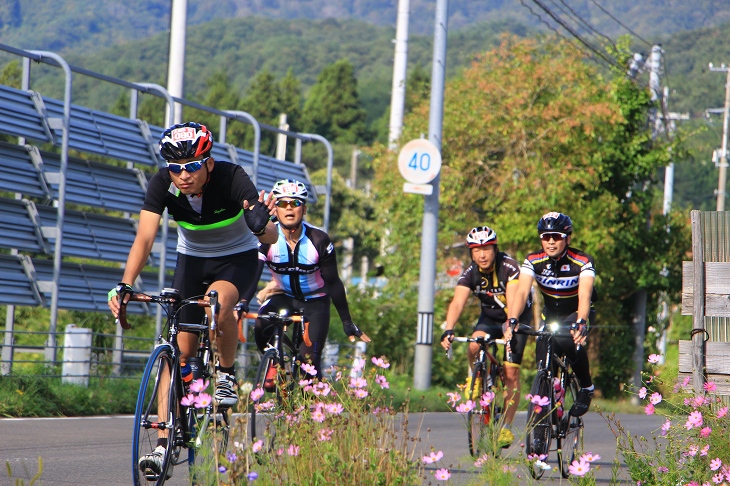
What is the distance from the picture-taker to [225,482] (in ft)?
16.1

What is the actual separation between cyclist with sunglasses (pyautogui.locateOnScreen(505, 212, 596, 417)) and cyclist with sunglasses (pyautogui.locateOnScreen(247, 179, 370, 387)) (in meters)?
1.48

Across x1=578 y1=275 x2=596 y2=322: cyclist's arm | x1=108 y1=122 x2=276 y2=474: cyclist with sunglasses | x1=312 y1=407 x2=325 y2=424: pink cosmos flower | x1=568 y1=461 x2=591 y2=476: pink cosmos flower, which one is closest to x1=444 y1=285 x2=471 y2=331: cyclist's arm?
x1=578 y1=275 x2=596 y2=322: cyclist's arm

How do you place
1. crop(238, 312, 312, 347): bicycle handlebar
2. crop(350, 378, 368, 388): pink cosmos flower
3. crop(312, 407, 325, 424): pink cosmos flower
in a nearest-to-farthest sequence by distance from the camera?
crop(312, 407, 325, 424): pink cosmos flower → crop(350, 378, 368, 388): pink cosmos flower → crop(238, 312, 312, 347): bicycle handlebar

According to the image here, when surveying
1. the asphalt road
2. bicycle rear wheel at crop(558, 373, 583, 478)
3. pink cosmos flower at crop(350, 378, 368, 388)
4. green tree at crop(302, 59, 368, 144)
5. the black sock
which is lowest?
the asphalt road

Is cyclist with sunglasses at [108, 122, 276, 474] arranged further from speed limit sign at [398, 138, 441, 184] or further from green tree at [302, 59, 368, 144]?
green tree at [302, 59, 368, 144]

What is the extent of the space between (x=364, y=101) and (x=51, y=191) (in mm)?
107816

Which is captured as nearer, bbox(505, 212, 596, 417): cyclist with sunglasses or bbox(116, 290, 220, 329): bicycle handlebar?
bbox(116, 290, 220, 329): bicycle handlebar

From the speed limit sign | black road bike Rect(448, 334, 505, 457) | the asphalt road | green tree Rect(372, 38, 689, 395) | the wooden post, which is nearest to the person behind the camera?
the asphalt road

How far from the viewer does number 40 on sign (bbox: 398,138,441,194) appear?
17891 millimetres

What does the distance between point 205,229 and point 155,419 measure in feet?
4.04

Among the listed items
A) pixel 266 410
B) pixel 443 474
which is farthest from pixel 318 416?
pixel 443 474

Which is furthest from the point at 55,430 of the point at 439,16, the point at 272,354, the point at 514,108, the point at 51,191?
the point at 514,108

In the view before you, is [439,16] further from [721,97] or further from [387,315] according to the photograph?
[721,97]

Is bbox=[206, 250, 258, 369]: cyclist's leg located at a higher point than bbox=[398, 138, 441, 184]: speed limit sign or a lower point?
lower
